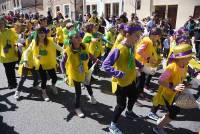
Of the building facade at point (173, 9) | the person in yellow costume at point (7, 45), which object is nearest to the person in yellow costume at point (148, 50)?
the person in yellow costume at point (7, 45)

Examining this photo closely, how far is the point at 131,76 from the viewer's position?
4.34 metres

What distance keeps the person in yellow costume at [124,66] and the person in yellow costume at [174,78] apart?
547 mm

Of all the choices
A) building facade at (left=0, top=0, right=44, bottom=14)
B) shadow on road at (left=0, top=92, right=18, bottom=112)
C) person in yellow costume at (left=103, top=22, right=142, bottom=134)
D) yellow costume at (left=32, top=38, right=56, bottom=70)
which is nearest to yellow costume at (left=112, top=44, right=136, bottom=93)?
person in yellow costume at (left=103, top=22, right=142, bottom=134)

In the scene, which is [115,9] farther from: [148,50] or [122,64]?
[122,64]

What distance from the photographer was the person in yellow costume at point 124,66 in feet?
13.2

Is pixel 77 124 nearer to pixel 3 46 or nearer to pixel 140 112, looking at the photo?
pixel 140 112

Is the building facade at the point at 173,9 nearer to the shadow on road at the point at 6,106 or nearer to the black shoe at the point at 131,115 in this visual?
the black shoe at the point at 131,115

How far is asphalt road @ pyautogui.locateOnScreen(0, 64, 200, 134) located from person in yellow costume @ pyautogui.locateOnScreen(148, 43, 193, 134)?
80 cm

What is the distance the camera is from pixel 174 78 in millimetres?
3922

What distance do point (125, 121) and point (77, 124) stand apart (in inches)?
36.0

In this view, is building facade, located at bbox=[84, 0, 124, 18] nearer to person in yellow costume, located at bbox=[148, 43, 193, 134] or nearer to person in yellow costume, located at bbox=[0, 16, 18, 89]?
person in yellow costume, located at bbox=[0, 16, 18, 89]

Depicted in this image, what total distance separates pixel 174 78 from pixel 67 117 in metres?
2.38

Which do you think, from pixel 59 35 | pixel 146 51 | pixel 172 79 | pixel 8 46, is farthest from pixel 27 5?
pixel 172 79

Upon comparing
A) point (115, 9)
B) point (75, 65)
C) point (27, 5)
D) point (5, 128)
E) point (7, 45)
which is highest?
point (27, 5)
